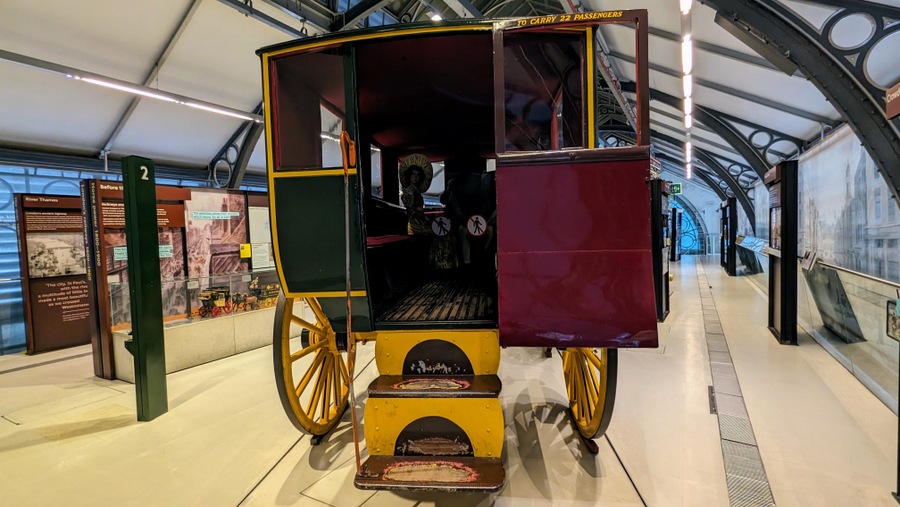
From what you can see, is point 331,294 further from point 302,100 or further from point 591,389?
point 591,389

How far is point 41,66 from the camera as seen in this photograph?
17.0 feet

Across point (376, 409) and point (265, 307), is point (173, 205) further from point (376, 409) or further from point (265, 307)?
point (376, 409)

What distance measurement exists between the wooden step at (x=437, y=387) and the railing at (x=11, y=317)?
7.17m

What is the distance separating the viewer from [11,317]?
6.20 meters

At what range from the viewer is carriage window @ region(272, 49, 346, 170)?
7.32 ft

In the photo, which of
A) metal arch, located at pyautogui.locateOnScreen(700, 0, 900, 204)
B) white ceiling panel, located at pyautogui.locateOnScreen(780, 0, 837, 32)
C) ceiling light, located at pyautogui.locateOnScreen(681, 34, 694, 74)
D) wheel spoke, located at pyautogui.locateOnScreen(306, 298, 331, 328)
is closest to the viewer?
wheel spoke, located at pyautogui.locateOnScreen(306, 298, 331, 328)

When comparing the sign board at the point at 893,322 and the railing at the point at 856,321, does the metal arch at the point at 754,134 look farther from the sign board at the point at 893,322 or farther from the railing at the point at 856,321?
the sign board at the point at 893,322

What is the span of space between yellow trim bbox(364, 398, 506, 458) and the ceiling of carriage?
458 cm

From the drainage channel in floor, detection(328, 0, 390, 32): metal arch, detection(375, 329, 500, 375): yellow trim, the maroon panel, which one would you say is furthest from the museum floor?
detection(328, 0, 390, 32): metal arch

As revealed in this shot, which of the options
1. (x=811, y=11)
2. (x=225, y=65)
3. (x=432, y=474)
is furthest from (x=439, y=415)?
(x=225, y=65)

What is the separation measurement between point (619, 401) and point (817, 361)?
281cm

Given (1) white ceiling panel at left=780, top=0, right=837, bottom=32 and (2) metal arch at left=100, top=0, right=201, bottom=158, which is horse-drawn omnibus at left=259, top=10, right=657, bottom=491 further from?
(2) metal arch at left=100, top=0, right=201, bottom=158

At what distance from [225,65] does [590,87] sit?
25.5 ft

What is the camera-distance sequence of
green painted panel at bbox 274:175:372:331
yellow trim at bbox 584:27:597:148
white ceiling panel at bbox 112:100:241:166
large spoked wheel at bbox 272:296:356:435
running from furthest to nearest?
white ceiling panel at bbox 112:100:241:166 < large spoked wheel at bbox 272:296:356:435 < green painted panel at bbox 274:175:372:331 < yellow trim at bbox 584:27:597:148
